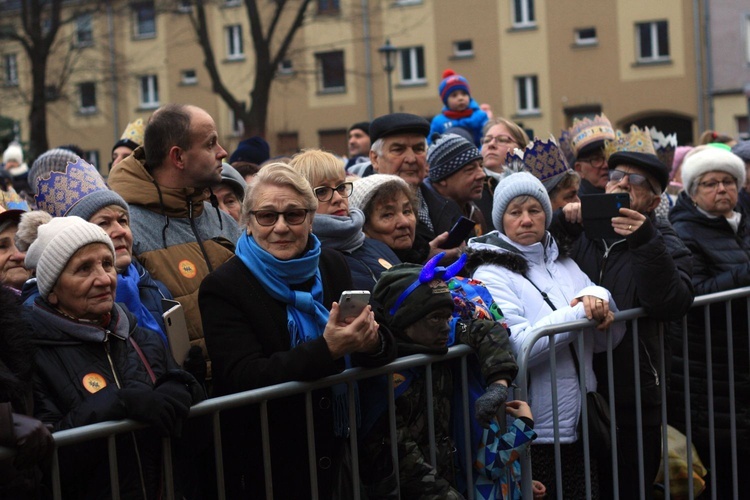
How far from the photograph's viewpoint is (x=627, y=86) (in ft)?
120

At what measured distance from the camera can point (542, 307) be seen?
4.70 m

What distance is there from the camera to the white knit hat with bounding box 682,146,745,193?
5.91m

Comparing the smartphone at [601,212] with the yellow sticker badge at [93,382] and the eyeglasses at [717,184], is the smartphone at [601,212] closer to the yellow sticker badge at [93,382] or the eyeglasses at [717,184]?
the eyeglasses at [717,184]

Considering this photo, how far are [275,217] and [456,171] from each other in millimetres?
2282

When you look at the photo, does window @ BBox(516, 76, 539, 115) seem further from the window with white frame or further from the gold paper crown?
the gold paper crown

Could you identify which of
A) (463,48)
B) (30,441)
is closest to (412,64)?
(463,48)

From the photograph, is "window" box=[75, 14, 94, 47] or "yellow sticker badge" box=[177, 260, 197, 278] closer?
"yellow sticker badge" box=[177, 260, 197, 278]

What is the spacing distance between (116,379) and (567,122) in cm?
3555

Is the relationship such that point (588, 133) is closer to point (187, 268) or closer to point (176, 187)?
point (176, 187)

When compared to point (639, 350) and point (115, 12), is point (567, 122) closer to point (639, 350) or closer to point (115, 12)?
point (115, 12)

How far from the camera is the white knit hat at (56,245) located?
346 cm

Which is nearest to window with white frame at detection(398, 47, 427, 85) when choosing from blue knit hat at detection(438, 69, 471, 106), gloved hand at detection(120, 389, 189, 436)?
blue knit hat at detection(438, 69, 471, 106)

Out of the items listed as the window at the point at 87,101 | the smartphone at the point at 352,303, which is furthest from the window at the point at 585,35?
the smartphone at the point at 352,303

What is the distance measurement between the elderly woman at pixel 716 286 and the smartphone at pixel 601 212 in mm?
838
